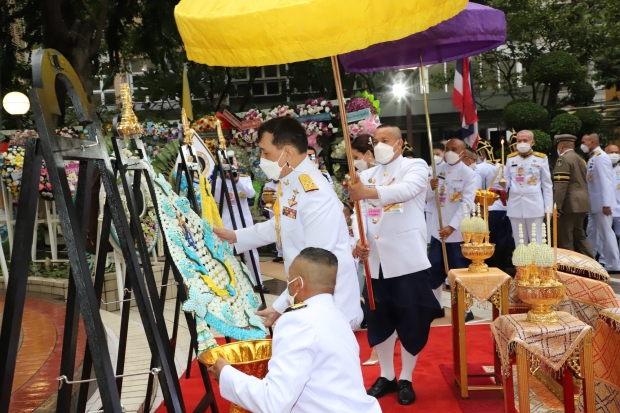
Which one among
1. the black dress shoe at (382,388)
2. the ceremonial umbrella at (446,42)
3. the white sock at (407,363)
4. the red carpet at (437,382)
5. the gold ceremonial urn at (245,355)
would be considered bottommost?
the red carpet at (437,382)

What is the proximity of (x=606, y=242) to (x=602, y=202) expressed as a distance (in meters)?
0.56

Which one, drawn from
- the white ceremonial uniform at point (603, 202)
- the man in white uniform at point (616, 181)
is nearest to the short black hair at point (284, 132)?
the white ceremonial uniform at point (603, 202)

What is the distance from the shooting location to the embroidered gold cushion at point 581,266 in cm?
400

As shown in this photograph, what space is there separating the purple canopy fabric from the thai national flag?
201cm

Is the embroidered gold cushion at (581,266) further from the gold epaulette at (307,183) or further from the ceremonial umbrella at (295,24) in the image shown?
the ceremonial umbrella at (295,24)

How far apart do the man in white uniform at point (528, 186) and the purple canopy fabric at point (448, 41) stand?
2836mm

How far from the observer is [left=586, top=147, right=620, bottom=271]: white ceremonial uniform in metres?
9.44

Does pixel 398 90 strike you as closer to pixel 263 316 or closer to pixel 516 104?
pixel 516 104

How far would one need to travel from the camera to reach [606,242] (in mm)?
9492

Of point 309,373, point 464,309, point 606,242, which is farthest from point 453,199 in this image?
point 309,373

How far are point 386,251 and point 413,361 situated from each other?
28.7 inches

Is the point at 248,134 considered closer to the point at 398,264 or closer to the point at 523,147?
the point at 523,147

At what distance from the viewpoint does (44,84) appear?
2.38 meters

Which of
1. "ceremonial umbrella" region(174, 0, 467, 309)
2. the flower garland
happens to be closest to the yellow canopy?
"ceremonial umbrella" region(174, 0, 467, 309)
